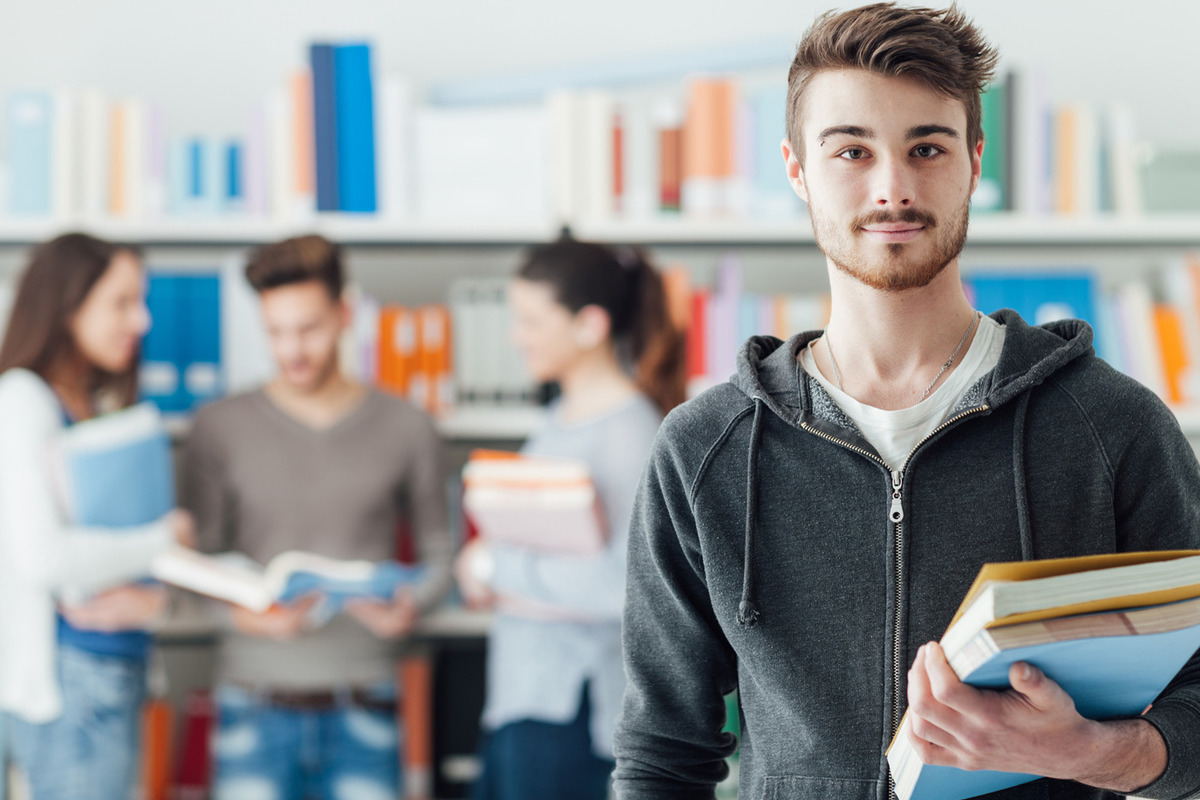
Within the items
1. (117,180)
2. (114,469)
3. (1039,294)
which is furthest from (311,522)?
(1039,294)

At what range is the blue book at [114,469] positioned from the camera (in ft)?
6.73

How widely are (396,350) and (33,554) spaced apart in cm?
91

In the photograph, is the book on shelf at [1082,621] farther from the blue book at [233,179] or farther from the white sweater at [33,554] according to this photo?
the blue book at [233,179]

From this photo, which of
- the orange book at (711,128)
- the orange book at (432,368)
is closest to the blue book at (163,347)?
the orange book at (432,368)

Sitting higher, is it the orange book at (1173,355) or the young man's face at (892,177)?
the young man's face at (892,177)

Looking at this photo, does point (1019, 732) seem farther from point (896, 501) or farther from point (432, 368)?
point (432, 368)

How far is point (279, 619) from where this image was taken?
2178mm

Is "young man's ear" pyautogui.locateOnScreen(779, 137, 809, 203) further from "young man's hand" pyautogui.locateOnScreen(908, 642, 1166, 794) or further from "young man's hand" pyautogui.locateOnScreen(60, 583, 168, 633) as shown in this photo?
"young man's hand" pyautogui.locateOnScreen(60, 583, 168, 633)

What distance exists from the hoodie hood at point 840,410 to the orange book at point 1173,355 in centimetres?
185

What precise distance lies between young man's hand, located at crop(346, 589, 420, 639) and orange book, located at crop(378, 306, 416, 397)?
0.53 metres

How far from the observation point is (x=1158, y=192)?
2.53 meters

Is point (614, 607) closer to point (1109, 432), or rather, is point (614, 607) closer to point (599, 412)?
point (599, 412)

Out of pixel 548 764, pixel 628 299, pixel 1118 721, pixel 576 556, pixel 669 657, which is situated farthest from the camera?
pixel 628 299

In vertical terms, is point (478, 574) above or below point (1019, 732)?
below
